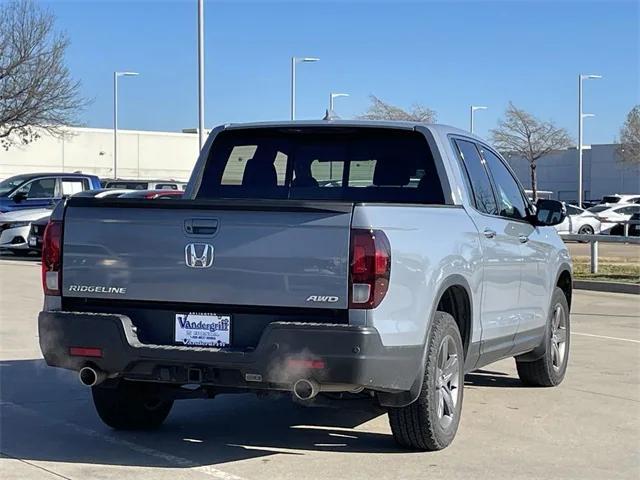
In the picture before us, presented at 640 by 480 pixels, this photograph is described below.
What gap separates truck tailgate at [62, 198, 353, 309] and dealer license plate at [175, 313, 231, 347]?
10cm

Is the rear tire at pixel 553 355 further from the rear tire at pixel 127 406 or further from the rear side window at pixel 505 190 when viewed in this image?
the rear tire at pixel 127 406

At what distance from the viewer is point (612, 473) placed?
19.3 ft

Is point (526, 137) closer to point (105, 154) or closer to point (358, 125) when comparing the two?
point (105, 154)

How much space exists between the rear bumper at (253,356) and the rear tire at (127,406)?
0.83 m

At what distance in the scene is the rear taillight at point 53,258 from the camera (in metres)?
5.84

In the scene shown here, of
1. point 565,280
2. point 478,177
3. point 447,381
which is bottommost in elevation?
point 447,381

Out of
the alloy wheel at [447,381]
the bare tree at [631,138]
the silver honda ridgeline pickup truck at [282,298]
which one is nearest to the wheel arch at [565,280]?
the silver honda ridgeline pickup truck at [282,298]

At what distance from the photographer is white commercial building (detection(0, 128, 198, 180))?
189 ft

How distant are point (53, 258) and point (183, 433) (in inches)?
64.5

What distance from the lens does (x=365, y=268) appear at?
5.26m

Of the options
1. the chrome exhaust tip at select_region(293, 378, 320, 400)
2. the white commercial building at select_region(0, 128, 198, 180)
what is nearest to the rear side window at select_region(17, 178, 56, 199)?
the chrome exhaust tip at select_region(293, 378, 320, 400)

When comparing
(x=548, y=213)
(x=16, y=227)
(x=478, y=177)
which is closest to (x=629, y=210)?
(x=16, y=227)

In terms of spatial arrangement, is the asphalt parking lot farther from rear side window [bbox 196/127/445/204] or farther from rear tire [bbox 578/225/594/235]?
rear tire [bbox 578/225/594/235]

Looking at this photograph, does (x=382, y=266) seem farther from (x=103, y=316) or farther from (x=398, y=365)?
(x=103, y=316)
